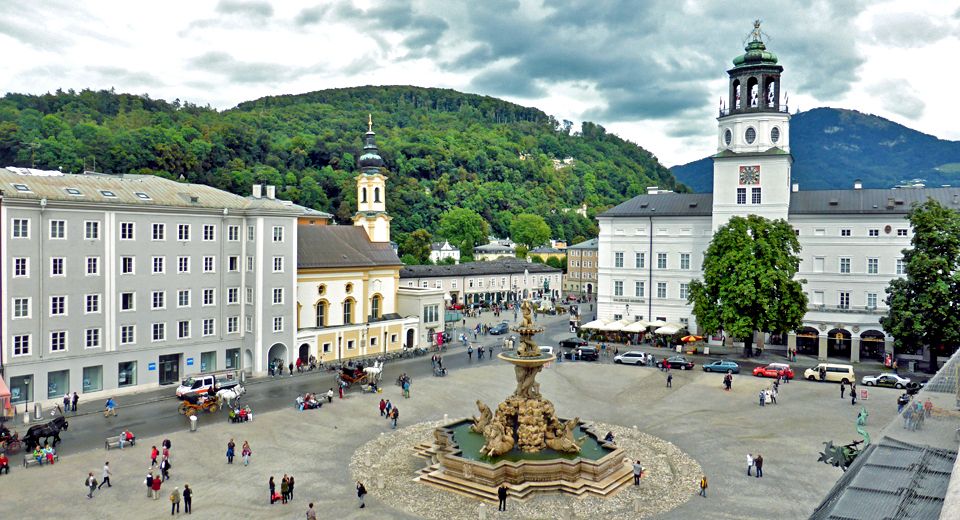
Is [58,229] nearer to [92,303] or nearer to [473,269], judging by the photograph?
[92,303]

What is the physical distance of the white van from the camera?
41531mm

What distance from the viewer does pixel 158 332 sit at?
131 feet

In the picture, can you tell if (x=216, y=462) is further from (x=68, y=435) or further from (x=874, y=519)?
(x=874, y=519)

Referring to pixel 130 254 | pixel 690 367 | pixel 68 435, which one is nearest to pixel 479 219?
pixel 690 367

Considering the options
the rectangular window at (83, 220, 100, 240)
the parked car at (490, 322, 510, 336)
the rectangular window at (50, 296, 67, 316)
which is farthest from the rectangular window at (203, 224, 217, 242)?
the parked car at (490, 322, 510, 336)

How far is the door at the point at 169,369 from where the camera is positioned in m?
40.0

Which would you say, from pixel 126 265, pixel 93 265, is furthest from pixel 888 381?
pixel 93 265

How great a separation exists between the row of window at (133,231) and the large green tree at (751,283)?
3073cm

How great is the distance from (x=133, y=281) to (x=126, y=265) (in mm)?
987

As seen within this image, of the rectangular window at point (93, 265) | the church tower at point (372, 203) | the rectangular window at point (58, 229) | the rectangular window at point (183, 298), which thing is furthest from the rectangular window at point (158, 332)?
the church tower at point (372, 203)

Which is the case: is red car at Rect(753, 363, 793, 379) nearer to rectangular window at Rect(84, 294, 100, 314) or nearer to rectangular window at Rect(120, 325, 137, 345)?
rectangular window at Rect(120, 325, 137, 345)

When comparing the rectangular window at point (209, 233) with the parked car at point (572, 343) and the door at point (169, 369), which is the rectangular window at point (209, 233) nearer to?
the door at point (169, 369)

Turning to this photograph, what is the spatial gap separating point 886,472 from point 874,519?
2.26 m

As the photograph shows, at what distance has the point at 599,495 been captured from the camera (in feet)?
76.2
